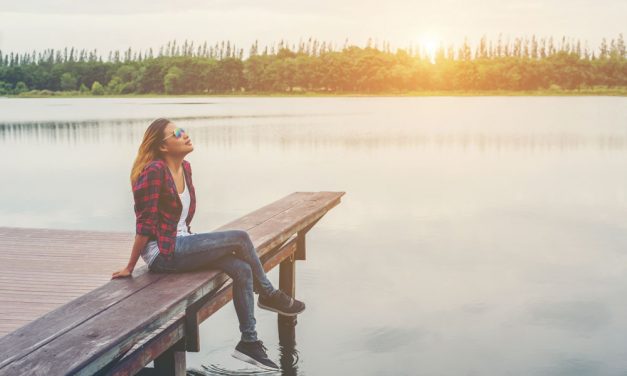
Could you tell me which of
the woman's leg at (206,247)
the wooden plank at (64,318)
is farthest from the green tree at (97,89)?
the wooden plank at (64,318)

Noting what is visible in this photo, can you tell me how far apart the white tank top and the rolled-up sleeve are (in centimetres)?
13

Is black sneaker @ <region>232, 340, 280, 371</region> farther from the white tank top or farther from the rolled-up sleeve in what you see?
the rolled-up sleeve

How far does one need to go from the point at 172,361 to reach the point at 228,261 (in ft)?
2.46

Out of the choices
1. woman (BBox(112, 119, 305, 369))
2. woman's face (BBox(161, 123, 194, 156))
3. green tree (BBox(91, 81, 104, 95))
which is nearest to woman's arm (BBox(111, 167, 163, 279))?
woman (BBox(112, 119, 305, 369))

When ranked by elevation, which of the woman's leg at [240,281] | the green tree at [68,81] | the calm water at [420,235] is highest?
the green tree at [68,81]

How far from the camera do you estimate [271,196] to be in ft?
61.3

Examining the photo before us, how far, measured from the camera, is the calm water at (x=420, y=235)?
7.58 metres

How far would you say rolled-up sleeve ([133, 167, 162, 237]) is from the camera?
474 cm

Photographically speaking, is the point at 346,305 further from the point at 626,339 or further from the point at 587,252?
the point at 587,252

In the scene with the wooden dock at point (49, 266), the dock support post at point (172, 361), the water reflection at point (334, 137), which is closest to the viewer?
the dock support post at point (172, 361)

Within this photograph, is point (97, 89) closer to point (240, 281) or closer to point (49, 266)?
point (49, 266)

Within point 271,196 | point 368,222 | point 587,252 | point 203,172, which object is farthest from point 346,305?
point 203,172

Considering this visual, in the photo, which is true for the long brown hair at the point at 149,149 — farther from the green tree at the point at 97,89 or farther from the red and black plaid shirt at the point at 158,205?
the green tree at the point at 97,89

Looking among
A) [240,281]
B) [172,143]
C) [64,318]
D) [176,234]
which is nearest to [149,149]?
[172,143]
